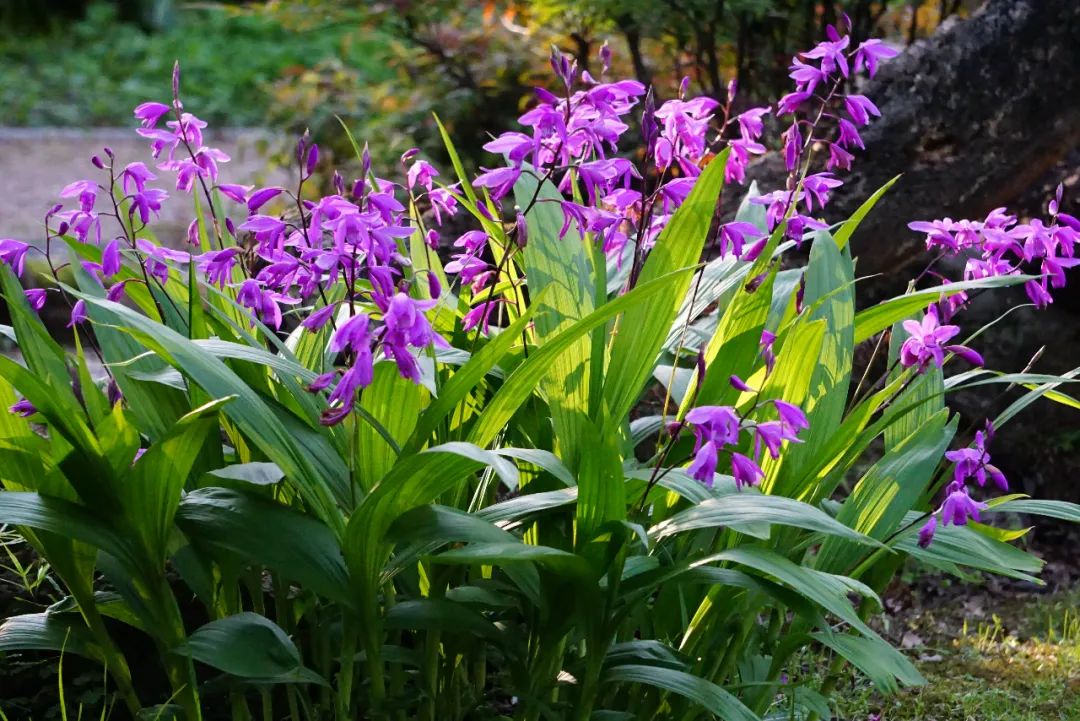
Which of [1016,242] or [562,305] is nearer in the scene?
[562,305]

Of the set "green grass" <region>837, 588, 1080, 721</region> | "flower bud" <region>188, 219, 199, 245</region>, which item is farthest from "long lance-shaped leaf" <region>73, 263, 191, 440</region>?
"green grass" <region>837, 588, 1080, 721</region>

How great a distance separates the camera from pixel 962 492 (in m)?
1.92

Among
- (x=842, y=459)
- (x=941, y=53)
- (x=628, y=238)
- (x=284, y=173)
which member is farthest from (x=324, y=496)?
(x=284, y=173)

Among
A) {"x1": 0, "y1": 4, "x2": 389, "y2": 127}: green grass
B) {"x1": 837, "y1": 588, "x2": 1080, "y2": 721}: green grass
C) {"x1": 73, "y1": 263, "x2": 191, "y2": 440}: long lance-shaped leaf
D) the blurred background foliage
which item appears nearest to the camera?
{"x1": 73, "y1": 263, "x2": 191, "y2": 440}: long lance-shaped leaf

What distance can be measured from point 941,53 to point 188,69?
10061 mm

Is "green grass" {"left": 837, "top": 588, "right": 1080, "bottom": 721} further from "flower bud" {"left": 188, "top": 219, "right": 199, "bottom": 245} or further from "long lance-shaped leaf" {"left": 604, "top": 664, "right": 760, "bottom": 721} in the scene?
"flower bud" {"left": 188, "top": 219, "right": 199, "bottom": 245}

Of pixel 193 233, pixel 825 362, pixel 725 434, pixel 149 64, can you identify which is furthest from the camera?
pixel 149 64

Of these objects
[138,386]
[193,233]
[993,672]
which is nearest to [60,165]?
[193,233]

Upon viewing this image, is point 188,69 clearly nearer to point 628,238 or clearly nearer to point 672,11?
point 672,11

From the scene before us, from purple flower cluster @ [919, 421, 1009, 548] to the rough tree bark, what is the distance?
2.09m

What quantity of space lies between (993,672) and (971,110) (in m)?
1.98

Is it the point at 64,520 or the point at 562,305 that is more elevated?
the point at 562,305

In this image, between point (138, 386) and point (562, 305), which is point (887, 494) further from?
point (138, 386)

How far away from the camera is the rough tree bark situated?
160 inches
